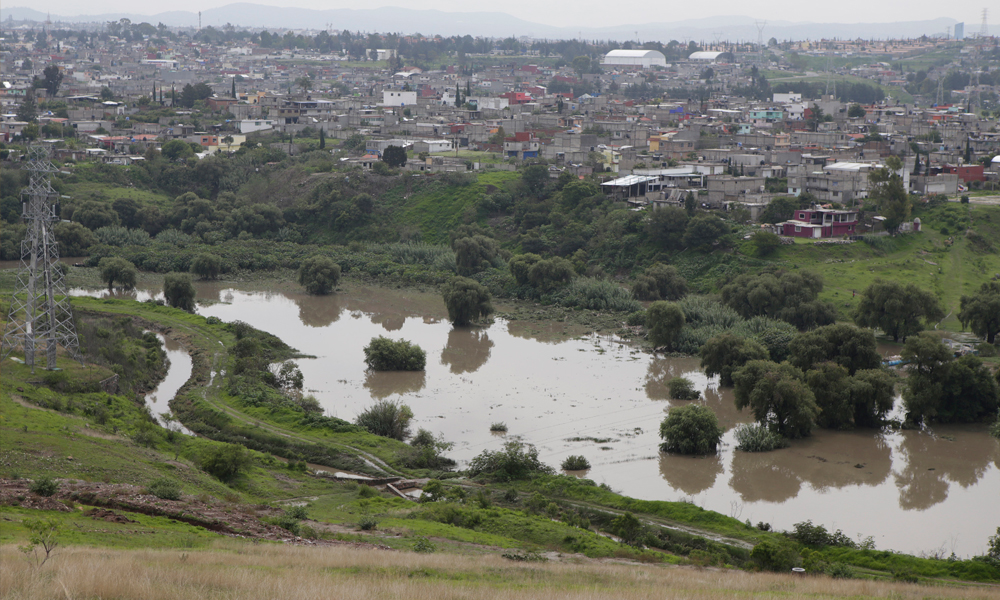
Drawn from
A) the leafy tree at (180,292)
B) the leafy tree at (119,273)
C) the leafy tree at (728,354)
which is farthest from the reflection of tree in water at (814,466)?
the leafy tree at (119,273)

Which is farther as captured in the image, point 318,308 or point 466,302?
point 318,308

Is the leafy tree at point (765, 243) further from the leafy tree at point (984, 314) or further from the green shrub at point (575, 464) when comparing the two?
the green shrub at point (575, 464)

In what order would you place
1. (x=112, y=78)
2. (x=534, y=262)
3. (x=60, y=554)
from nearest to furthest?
(x=60, y=554) < (x=534, y=262) < (x=112, y=78)

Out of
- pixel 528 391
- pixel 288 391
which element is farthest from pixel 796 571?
pixel 288 391

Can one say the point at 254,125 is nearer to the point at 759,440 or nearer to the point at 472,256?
the point at 472,256

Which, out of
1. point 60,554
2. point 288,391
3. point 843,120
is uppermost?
point 843,120

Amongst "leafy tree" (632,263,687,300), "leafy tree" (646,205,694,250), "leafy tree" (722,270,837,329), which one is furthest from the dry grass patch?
"leafy tree" (646,205,694,250)

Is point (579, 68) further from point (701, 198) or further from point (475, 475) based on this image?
point (475, 475)

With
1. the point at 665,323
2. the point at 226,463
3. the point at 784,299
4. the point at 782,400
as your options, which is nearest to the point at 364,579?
the point at 226,463
